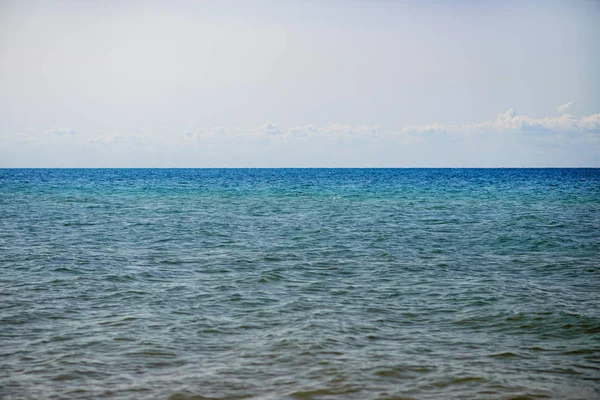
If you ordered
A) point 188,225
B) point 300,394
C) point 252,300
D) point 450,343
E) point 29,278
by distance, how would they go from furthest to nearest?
1. point 188,225
2. point 29,278
3. point 252,300
4. point 450,343
5. point 300,394

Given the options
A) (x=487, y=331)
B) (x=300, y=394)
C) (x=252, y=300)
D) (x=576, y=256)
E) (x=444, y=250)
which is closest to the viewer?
(x=300, y=394)

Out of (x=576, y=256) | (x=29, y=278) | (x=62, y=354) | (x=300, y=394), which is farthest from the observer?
(x=576, y=256)

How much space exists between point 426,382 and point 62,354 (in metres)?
5.20

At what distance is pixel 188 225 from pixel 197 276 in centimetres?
1326

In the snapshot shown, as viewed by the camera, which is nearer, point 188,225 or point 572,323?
point 572,323

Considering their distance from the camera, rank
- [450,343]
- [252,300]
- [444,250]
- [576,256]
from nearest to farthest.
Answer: [450,343], [252,300], [576,256], [444,250]

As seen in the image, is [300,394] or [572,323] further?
[572,323]

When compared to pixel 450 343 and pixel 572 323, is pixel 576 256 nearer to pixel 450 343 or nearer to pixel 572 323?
pixel 572 323

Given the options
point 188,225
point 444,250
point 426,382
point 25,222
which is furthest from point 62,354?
point 25,222

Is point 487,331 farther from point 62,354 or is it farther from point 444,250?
point 444,250

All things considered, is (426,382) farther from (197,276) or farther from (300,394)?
(197,276)

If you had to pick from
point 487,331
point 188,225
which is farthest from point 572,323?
point 188,225

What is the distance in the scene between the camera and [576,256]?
1728cm

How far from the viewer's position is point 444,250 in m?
18.6
